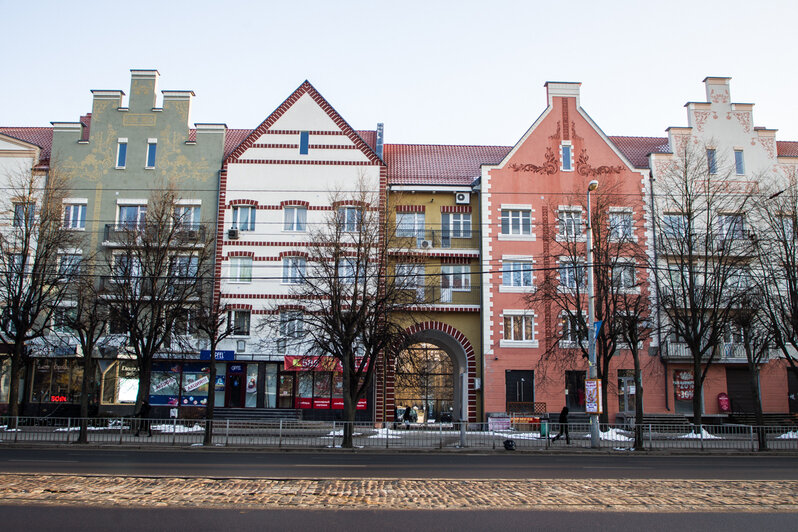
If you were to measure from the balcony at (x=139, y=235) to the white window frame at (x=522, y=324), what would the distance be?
16.8m

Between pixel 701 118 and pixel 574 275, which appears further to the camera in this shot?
pixel 701 118

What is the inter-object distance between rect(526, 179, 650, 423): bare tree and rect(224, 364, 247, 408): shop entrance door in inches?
634

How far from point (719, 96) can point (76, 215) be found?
3808 cm

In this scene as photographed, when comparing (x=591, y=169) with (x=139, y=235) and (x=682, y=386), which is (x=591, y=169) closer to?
(x=682, y=386)

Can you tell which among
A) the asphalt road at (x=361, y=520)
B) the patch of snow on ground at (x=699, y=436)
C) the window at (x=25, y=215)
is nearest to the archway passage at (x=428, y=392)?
the patch of snow on ground at (x=699, y=436)

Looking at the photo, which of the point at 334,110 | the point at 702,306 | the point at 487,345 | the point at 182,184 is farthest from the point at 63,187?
the point at 702,306

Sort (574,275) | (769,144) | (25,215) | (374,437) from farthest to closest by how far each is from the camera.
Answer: (769,144)
(574,275)
(25,215)
(374,437)

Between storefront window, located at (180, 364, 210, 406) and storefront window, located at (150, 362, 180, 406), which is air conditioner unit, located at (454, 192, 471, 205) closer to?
storefront window, located at (180, 364, 210, 406)

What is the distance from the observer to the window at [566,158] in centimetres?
3956

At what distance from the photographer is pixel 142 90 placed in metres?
40.7

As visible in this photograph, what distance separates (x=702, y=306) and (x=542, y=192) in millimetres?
11244

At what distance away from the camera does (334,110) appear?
40.0 m

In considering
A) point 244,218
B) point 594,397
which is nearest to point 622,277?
point 594,397

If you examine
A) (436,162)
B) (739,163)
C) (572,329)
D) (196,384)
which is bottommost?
(196,384)
